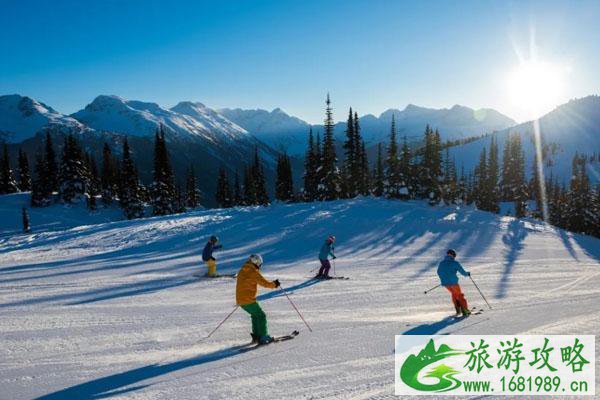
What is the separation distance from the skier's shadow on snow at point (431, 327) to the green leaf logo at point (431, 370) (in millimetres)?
1128

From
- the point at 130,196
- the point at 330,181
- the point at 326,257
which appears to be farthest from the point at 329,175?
the point at 326,257

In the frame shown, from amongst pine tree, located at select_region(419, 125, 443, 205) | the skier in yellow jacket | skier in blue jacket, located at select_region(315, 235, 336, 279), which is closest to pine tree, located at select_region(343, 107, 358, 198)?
pine tree, located at select_region(419, 125, 443, 205)

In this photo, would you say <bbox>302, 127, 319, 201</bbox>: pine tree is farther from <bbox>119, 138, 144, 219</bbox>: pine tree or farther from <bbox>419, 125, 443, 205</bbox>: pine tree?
<bbox>119, 138, 144, 219</bbox>: pine tree

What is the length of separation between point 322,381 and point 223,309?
5841 mm

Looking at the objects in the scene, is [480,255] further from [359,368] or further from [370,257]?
[359,368]

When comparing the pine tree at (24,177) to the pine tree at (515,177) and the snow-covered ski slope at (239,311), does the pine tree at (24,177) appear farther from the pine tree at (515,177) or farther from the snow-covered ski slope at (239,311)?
the pine tree at (515,177)

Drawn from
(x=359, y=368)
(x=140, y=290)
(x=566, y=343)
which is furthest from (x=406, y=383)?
(x=140, y=290)

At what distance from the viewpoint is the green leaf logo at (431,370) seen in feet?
21.4

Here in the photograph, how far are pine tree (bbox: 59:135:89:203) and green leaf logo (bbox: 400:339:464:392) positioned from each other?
64.5 metres

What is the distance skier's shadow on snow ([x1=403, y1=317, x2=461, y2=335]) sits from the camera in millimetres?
9594

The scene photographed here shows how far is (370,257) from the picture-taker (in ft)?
76.4

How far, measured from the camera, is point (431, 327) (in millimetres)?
10070

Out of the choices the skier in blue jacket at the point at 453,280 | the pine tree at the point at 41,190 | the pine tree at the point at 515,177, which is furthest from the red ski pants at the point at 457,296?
the pine tree at the point at 41,190

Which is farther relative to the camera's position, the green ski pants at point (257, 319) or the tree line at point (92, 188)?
the tree line at point (92, 188)
